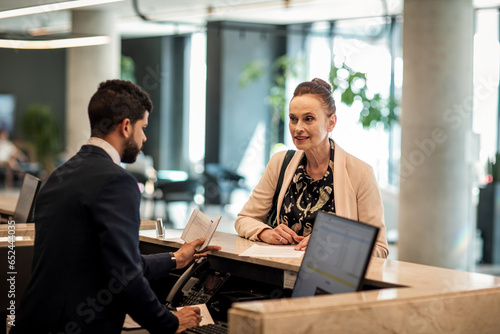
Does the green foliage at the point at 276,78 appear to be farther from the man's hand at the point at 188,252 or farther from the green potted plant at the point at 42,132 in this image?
the man's hand at the point at 188,252

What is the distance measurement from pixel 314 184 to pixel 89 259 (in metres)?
1.34

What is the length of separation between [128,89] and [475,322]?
1585mm

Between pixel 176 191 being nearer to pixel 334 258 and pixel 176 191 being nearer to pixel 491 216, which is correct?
pixel 491 216

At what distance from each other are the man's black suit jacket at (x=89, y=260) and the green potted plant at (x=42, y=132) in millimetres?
14549

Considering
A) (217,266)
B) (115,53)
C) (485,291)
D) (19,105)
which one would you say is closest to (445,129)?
(217,266)

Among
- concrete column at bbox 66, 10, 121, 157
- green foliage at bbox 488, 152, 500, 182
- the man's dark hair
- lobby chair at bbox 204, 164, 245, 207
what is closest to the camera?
the man's dark hair

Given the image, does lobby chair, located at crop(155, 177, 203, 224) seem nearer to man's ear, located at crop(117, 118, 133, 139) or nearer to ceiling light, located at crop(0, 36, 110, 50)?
ceiling light, located at crop(0, 36, 110, 50)

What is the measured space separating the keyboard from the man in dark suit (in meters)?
0.13

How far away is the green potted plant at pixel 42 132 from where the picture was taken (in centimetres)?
1691

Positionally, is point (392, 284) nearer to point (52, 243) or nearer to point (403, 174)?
point (52, 243)

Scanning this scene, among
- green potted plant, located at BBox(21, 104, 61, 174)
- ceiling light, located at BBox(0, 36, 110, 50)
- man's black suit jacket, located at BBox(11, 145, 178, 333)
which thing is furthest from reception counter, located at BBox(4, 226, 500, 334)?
green potted plant, located at BBox(21, 104, 61, 174)

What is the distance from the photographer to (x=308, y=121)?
333 cm

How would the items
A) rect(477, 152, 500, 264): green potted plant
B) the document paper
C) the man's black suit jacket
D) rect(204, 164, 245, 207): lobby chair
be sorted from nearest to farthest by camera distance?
the man's black suit jacket → the document paper → rect(477, 152, 500, 264): green potted plant → rect(204, 164, 245, 207): lobby chair

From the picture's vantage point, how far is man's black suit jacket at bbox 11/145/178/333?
8.03 ft
